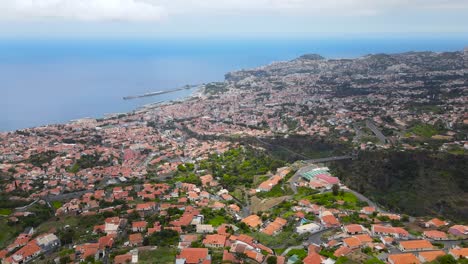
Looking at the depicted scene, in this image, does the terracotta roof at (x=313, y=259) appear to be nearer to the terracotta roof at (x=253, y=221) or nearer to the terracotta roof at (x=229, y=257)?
the terracotta roof at (x=229, y=257)

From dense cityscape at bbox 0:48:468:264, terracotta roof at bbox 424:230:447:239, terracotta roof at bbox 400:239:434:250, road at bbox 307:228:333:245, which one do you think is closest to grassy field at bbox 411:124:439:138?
dense cityscape at bbox 0:48:468:264

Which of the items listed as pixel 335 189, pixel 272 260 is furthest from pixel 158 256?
pixel 335 189

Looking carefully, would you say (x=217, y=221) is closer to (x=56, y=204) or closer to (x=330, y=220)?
(x=330, y=220)

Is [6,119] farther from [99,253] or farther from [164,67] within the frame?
[164,67]

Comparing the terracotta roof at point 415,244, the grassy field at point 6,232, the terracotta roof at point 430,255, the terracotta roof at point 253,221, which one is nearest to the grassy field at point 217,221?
the terracotta roof at point 253,221

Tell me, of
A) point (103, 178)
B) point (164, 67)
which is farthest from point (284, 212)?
point (164, 67)

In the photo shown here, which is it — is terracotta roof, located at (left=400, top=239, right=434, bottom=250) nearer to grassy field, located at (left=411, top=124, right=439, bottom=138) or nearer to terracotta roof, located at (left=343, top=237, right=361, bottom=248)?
terracotta roof, located at (left=343, top=237, right=361, bottom=248)
